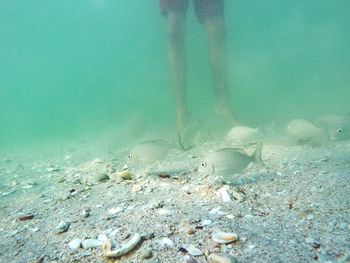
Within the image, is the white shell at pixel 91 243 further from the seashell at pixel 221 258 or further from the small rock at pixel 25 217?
the small rock at pixel 25 217

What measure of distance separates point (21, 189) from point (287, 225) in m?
4.16

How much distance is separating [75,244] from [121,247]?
1.38 ft

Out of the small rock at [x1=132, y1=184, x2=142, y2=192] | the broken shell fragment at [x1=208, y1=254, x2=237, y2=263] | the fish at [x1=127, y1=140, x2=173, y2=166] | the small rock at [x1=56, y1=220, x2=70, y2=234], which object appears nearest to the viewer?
the broken shell fragment at [x1=208, y1=254, x2=237, y2=263]

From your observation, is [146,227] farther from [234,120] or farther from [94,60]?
[94,60]

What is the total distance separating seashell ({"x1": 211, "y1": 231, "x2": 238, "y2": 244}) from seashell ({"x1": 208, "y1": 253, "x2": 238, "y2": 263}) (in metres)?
0.15

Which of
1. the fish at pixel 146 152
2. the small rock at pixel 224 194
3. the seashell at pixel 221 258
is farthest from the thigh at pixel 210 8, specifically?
the seashell at pixel 221 258

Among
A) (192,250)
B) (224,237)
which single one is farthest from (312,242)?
(192,250)

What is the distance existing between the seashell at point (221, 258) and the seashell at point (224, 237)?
148 mm

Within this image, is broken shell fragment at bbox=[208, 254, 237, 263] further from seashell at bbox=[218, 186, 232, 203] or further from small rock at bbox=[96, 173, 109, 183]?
small rock at bbox=[96, 173, 109, 183]

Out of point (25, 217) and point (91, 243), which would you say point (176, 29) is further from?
point (91, 243)

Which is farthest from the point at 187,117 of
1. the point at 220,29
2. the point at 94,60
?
the point at 94,60

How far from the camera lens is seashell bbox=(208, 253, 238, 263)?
1647mm

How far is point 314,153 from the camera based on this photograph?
4.59 metres

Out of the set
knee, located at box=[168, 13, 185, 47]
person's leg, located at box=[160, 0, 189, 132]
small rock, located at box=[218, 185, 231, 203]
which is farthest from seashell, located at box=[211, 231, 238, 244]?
knee, located at box=[168, 13, 185, 47]
